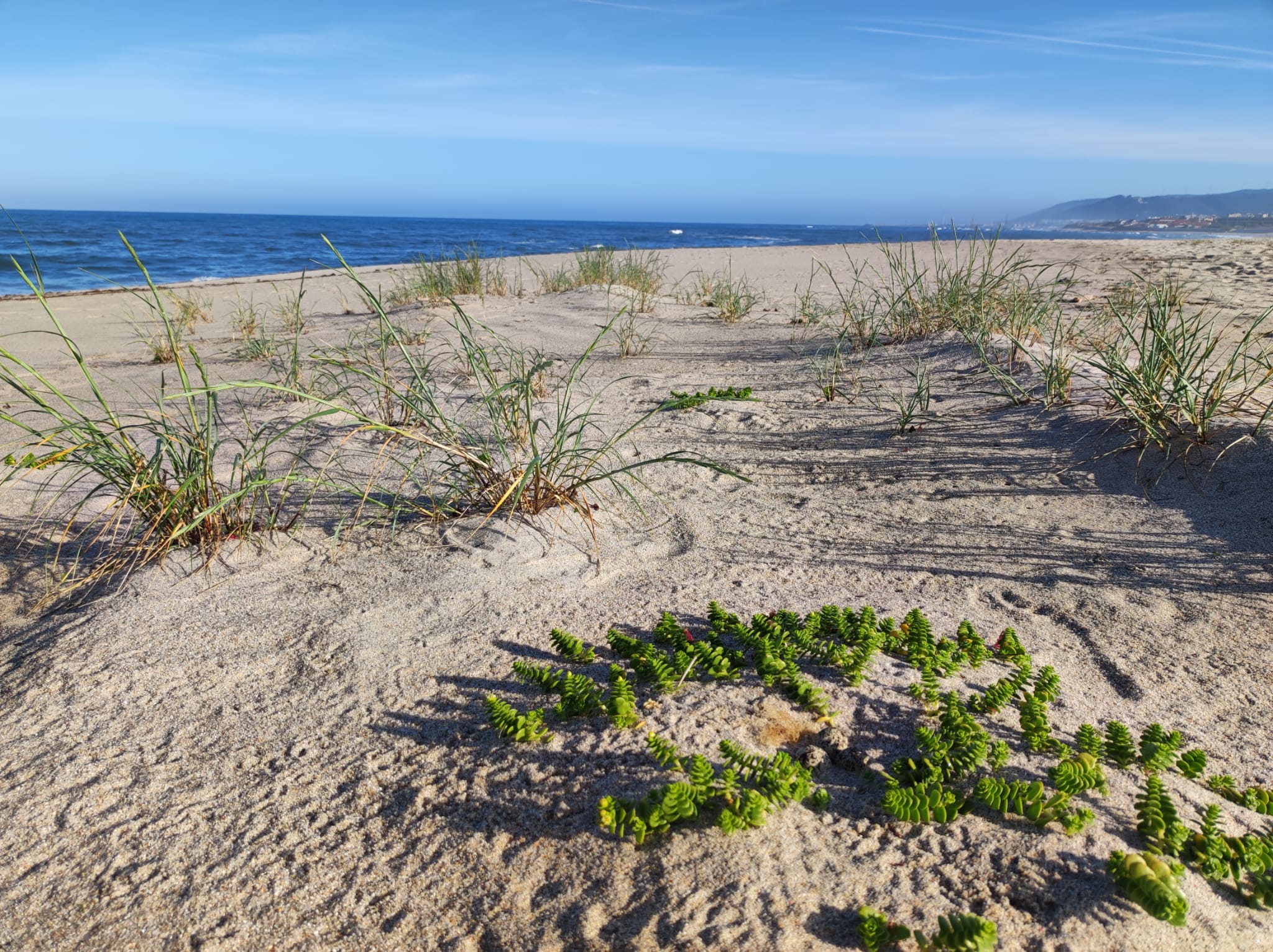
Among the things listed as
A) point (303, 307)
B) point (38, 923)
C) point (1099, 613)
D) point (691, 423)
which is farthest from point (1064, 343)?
point (303, 307)

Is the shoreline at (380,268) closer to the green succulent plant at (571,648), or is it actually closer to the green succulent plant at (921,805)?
the green succulent plant at (571,648)

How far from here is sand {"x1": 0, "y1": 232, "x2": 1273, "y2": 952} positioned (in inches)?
53.4

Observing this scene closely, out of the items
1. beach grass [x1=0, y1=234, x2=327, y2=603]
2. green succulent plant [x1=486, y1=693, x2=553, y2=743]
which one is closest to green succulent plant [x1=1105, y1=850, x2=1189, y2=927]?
green succulent plant [x1=486, y1=693, x2=553, y2=743]

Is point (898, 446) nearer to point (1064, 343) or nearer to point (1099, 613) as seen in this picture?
point (1099, 613)

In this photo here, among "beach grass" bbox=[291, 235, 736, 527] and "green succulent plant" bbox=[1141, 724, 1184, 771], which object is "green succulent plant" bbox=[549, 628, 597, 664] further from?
"green succulent plant" bbox=[1141, 724, 1184, 771]

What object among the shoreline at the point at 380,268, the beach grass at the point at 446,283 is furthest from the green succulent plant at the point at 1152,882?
the shoreline at the point at 380,268

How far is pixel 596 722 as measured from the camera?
1.76 meters

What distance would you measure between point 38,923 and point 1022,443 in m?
3.39

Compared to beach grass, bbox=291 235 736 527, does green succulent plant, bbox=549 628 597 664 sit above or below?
below

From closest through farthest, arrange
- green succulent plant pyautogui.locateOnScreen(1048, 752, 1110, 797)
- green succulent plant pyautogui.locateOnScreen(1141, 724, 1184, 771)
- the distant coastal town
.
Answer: green succulent plant pyautogui.locateOnScreen(1048, 752, 1110, 797), green succulent plant pyautogui.locateOnScreen(1141, 724, 1184, 771), the distant coastal town

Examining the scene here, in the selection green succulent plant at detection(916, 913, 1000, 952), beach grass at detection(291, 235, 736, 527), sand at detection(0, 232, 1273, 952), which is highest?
beach grass at detection(291, 235, 736, 527)

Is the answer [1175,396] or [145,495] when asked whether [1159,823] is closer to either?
[1175,396]

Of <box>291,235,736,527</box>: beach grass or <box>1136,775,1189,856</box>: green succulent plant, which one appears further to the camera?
<box>291,235,736,527</box>: beach grass

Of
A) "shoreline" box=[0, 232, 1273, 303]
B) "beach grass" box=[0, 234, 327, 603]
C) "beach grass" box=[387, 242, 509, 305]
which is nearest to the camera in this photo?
"beach grass" box=[0, 234, 327, 603]
